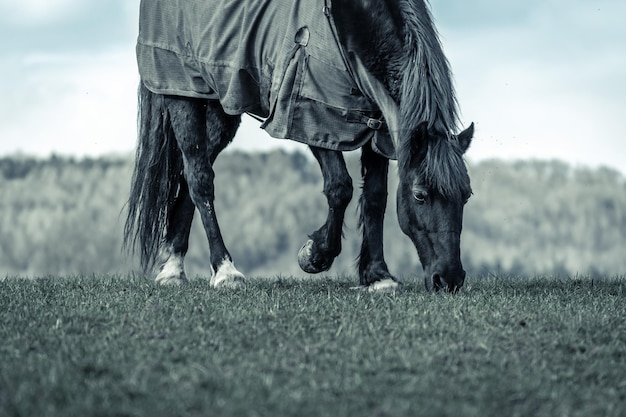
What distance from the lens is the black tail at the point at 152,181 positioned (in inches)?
318

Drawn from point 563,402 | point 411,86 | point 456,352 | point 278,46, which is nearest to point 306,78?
point 278,46

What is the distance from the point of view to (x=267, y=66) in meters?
6.98

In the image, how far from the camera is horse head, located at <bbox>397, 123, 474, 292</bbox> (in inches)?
236

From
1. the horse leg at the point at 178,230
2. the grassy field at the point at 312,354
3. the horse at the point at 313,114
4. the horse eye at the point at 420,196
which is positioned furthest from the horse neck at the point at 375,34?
the horse leg at the point at 178,230

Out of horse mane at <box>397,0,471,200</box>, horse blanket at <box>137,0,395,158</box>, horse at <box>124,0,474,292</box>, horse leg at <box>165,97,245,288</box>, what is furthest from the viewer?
horse leg at <box>165,97,245,288</box>

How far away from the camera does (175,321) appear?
16.7ft

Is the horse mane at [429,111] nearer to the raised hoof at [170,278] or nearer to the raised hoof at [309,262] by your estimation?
the raised hoof at [309,262]

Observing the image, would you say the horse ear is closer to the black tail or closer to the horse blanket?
the horse blanket

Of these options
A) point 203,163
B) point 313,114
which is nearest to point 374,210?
point 313,114

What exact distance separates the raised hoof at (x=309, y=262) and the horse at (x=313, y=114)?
0.04 ft

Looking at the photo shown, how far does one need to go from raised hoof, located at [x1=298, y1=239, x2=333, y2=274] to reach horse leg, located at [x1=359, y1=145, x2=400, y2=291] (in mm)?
304

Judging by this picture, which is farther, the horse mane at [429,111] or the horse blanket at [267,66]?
the horse blanket at [267,66]

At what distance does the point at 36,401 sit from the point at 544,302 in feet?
11.3

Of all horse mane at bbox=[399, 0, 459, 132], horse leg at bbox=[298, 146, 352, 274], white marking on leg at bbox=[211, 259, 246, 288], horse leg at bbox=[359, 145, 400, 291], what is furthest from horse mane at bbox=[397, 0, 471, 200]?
white marking on leg at bbox=[211, 259, 246, 288]
